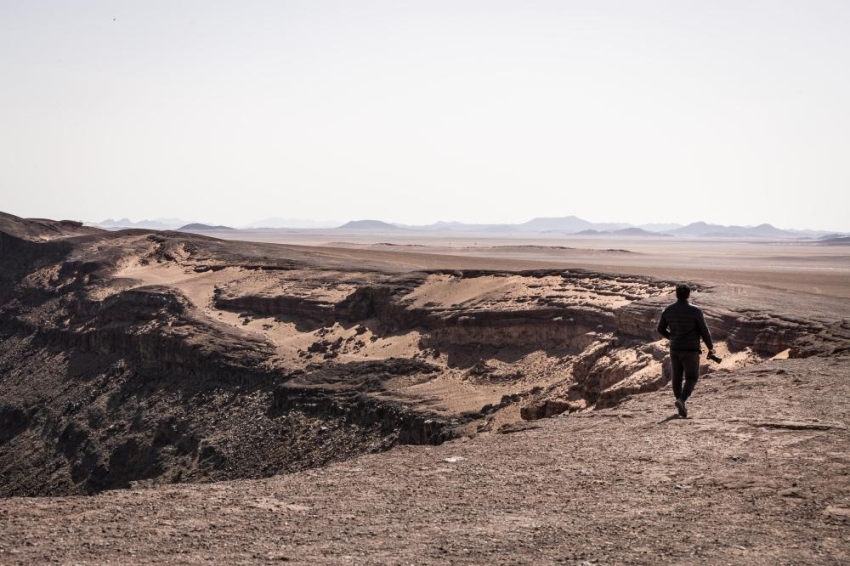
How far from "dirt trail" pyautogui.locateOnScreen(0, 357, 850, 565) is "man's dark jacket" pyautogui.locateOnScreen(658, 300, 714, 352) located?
2.67ft

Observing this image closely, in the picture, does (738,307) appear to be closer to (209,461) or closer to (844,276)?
(209,461)

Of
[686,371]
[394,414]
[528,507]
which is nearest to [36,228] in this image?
[394,414]

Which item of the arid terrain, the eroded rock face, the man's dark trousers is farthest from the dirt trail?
the eroded rock face

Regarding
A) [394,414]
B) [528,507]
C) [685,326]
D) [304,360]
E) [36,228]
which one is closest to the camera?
[528,507]

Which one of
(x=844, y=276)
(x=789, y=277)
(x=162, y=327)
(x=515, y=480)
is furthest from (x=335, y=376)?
(x=844, y=276)

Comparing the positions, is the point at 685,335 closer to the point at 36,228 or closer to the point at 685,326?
the point at 685,326

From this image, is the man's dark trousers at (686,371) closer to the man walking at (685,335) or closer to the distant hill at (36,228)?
the man walking at (685,335)

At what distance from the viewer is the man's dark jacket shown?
9328mm

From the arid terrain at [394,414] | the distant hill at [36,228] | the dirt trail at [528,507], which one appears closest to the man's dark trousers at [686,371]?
the arid terrain at [394,414]

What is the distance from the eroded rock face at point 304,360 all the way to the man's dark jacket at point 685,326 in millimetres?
4447

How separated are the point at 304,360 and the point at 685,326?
625 inches

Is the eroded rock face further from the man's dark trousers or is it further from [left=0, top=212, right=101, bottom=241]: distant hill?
[left=0, top=212, right=101, bottom=241]: distant hill

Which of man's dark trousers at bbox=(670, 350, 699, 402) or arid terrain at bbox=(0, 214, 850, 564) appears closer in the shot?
arid terrain at bbox=(0, 214, 850, 564)

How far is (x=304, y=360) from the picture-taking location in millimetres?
23859
